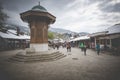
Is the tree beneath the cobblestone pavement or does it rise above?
above

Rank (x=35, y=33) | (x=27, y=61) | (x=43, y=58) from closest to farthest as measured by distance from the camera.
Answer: (x=27, y=61), (x=43, y=58), (x=35, y=33)

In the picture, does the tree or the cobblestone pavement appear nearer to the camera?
the cobblestone pavement

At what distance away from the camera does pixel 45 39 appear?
11.9 m

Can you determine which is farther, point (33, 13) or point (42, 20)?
point (42, 20)

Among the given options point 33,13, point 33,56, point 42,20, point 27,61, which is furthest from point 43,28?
point 27,61

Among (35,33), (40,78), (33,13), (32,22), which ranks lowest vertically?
(40,78)

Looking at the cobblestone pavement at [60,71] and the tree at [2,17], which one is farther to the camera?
the tree at [2,17]

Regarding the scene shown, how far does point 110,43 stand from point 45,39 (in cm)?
1168

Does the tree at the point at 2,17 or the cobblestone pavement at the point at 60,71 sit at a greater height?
the tree at the point at 2,17

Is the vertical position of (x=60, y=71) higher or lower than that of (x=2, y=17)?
lower

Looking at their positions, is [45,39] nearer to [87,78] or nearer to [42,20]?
[42,20]

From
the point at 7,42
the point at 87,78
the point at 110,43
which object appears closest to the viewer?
the point at 87,78

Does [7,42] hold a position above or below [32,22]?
below

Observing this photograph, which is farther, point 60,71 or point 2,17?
point 2,17
